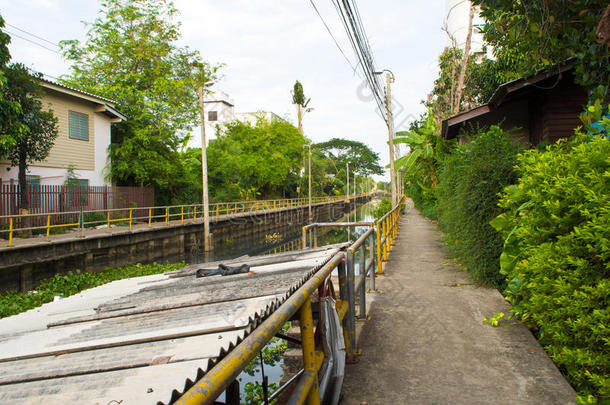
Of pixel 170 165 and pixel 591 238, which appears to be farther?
pixel 170 165

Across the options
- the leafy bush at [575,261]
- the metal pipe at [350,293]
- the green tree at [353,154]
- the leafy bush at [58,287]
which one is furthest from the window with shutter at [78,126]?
the green tree at [353,154]

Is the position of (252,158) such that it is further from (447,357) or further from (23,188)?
(447,357)

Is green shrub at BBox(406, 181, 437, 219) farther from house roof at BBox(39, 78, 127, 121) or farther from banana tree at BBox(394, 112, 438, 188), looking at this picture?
house roof at BBox(39, 78, 127, 121)

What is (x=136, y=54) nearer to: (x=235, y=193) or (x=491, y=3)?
(x=235, y=193)

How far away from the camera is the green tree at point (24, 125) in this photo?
1398cm

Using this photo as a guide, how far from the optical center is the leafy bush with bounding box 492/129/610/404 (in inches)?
105

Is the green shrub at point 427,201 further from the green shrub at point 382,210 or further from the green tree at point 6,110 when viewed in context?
the green tree at point 6,110

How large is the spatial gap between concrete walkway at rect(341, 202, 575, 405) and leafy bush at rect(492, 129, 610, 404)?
276 mm

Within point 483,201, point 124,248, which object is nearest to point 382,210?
point 124,248

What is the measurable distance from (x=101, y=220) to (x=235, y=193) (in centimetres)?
1764

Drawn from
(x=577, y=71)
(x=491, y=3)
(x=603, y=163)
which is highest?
(x=491, y=3)

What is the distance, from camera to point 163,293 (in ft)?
9.66

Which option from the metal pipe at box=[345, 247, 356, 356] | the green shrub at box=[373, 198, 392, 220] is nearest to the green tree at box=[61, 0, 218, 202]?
the green shrub at box=[373, 198, 392, 220]

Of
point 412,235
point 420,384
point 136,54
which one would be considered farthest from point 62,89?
point 420,384
